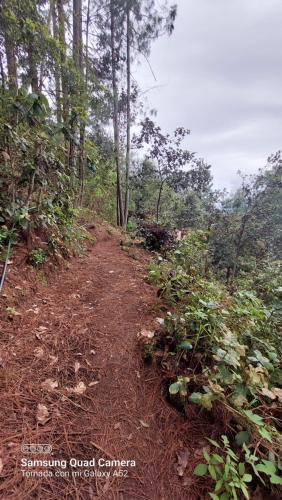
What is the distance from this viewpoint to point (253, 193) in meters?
8.70

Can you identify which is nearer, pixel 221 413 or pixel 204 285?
pixel 221 413

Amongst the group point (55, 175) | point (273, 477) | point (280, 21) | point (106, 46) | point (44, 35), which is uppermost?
point (106, 46)

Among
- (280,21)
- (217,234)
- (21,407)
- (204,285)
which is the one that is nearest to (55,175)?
(204,285)

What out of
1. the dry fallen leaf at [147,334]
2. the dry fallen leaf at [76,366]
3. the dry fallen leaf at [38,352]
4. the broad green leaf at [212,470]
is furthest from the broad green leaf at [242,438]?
the dry fallen leaf at [38,352]

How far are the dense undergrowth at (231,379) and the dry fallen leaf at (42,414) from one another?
25.9 inches

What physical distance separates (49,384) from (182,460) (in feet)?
2.65

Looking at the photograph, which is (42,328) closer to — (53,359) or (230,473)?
(53,359)

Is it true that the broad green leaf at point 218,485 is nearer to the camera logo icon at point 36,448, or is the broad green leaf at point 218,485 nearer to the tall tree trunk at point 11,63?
the camera logo icon at point 36,448

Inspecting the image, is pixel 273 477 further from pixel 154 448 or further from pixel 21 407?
pixel 21 407

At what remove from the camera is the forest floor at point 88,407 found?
3.07 feet

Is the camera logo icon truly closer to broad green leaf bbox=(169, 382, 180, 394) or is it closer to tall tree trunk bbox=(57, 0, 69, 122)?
broad green leaf bbox=(169, 382, 180, 394)

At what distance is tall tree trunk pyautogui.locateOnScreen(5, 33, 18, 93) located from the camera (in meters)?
3.27

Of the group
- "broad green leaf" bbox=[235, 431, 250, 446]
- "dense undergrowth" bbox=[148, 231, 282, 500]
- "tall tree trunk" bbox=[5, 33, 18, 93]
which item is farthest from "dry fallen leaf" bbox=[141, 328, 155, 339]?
"tall tree trunk" bbox=[5, 33, 18, 93]

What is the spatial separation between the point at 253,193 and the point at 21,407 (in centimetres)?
953
